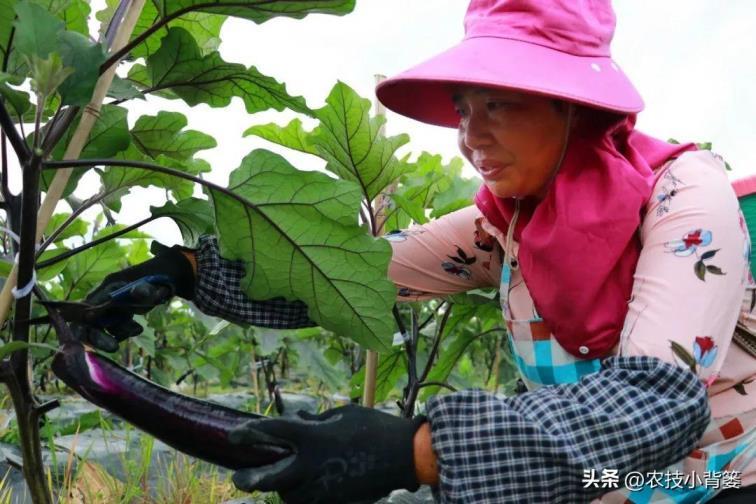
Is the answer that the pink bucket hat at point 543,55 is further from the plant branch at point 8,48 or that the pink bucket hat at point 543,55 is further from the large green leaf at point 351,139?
the plant branch at point 8,48

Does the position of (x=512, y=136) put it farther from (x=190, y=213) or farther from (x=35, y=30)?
(x=35, y=30)

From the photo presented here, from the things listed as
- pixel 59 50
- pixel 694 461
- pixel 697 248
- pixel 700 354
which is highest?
pixel 59 50

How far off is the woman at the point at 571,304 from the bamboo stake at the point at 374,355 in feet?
1.02

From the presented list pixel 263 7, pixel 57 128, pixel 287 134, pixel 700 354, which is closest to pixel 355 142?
pixel 287 134

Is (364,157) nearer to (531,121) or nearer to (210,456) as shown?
(531,121)

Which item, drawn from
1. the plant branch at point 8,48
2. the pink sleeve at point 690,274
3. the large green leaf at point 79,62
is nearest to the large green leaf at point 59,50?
the large green leaf at point 79,62

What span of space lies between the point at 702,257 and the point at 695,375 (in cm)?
15

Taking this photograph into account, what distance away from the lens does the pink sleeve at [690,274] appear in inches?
33.7

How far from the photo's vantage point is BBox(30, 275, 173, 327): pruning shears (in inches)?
36.4

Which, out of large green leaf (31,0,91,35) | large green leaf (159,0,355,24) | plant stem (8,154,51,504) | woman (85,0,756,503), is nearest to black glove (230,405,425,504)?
woman (85,0,756,503)

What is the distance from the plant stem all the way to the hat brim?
48 centimetres

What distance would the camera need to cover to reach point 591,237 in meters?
0.96

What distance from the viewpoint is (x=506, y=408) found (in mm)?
772

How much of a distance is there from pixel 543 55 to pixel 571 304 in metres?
0.32
